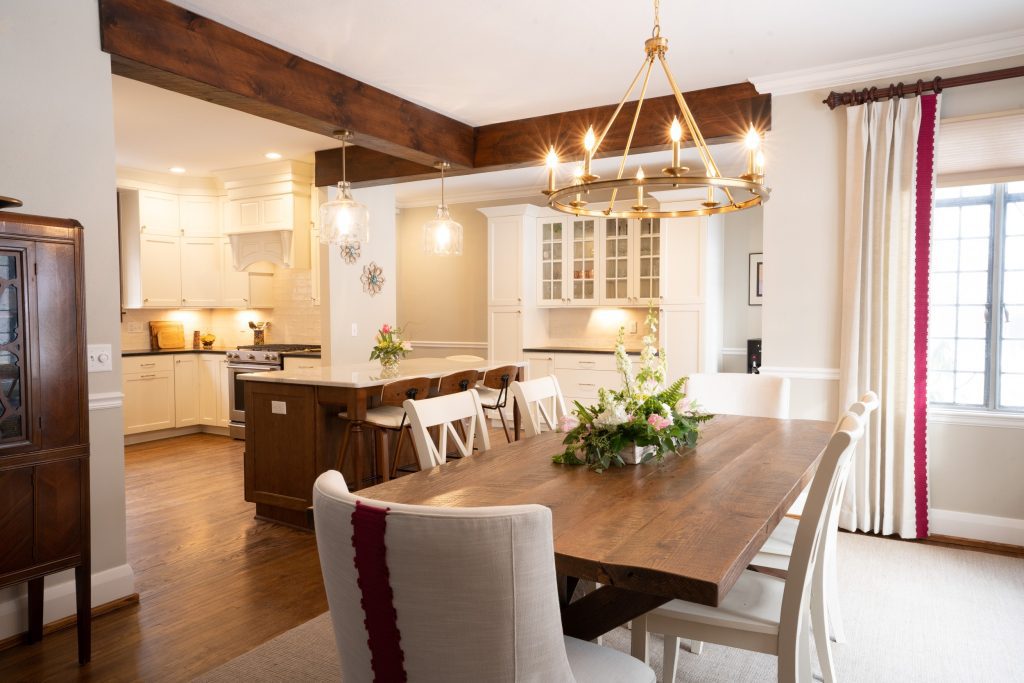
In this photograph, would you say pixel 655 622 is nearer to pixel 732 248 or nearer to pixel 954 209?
pixel 954 209

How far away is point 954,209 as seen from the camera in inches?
153

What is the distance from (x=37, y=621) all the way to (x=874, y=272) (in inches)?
164

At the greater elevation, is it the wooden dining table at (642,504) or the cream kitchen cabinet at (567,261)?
the cream kitchen cabinet at (567,261)

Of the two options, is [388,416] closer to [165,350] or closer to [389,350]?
[389,350]

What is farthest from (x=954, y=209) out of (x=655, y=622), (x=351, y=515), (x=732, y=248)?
(x=351, y=515)

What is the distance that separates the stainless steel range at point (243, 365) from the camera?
6297 mm

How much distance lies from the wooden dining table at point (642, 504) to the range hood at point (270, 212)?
14.4 feet

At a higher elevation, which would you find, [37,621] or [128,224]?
[128,224]

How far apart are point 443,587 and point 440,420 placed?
141cm

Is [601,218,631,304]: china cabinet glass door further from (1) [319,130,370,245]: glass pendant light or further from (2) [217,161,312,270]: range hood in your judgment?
(1) [319,130,370,245]: glass pendant light

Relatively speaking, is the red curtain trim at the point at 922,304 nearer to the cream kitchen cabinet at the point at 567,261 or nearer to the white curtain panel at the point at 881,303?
the white curtain panel at the point at 881,303

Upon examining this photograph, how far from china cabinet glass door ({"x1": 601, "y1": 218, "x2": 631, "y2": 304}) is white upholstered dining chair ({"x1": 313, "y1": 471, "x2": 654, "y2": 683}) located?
5.87 metres

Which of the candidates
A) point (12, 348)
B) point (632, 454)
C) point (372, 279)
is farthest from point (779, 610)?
point (372, 279)

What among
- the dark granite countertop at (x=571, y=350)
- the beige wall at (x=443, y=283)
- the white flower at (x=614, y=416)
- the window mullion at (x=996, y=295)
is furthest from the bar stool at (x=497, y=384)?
the beige wall at (x=443, y=283)
